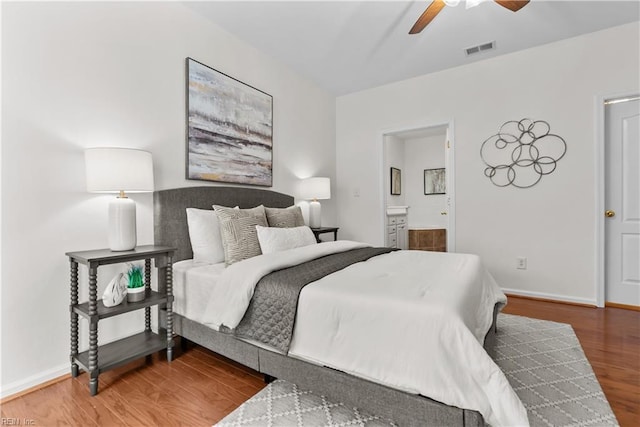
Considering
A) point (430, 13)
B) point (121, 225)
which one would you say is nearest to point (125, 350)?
point (121, 225)

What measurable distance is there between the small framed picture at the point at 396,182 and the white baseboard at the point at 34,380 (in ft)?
17.1

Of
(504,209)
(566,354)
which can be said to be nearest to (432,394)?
(566,354)

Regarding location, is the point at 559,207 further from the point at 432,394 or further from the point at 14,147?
the point at 14,147

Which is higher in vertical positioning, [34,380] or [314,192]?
[314,192]

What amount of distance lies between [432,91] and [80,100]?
370cm

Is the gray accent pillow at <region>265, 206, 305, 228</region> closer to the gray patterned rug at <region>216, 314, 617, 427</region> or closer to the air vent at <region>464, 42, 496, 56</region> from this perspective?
the gray patterned rug at <region>216, 314, 617, 427</region>

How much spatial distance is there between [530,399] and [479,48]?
334cm

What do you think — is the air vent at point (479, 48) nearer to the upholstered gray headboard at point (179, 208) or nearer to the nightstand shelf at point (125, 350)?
the upholstered gray headboard at point (179, 208)

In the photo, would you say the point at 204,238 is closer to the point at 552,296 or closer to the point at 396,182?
the point at 552,296

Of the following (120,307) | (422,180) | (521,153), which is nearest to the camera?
(120,307)

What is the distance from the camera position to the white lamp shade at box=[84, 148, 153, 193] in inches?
73.0

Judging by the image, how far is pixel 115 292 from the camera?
190 cm

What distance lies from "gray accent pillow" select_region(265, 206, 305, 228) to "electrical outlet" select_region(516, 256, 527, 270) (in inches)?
99.2

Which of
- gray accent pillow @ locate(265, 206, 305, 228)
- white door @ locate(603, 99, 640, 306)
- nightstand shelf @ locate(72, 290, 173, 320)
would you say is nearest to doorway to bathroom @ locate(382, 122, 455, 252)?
white door @ locate(603, 99, 640, 306)
